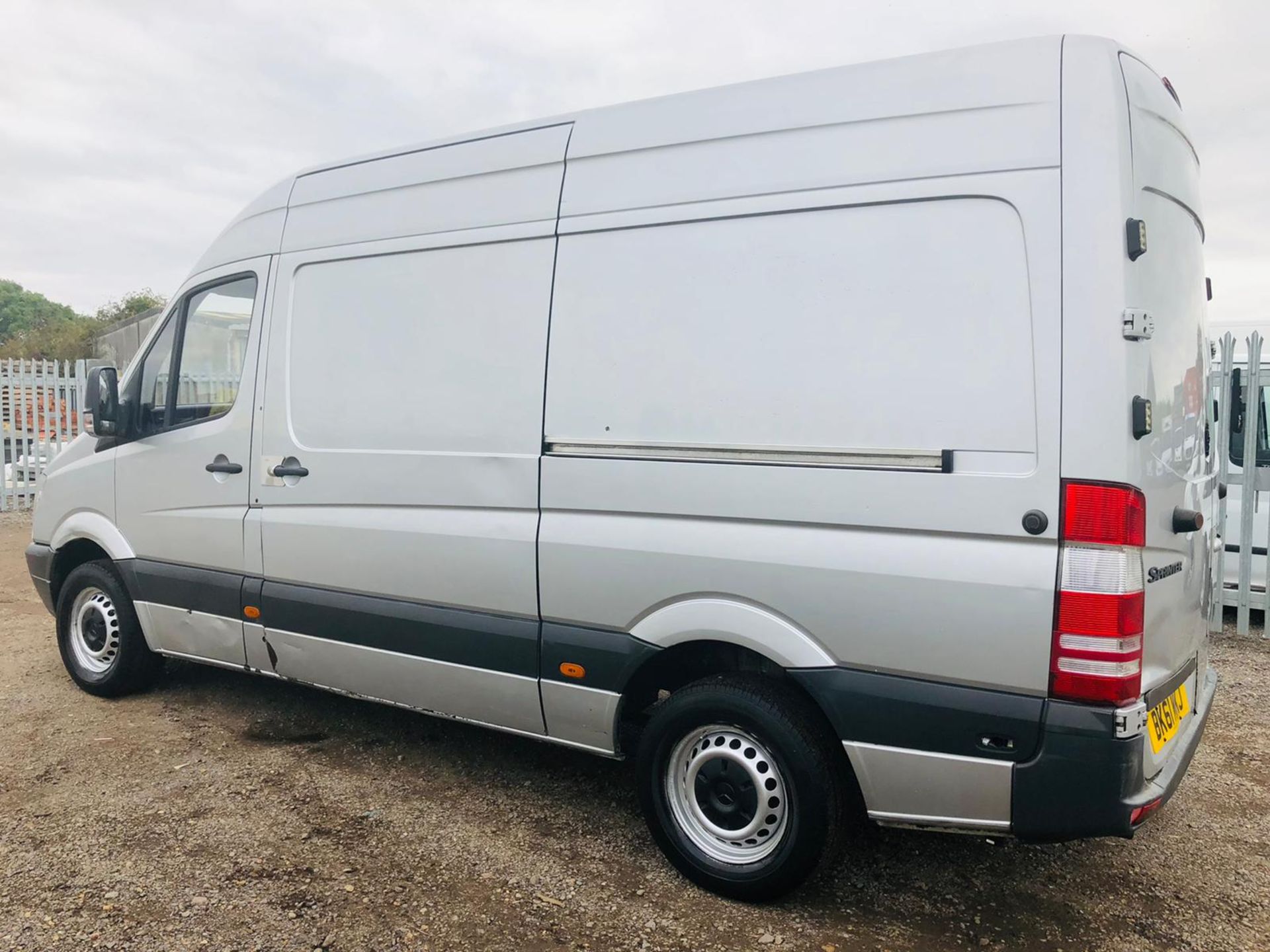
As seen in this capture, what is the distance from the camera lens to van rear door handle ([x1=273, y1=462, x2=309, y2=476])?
394 cm

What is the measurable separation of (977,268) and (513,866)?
8.00ft

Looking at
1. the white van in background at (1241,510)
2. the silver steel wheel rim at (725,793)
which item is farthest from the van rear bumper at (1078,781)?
the white van in background at (1241,510)

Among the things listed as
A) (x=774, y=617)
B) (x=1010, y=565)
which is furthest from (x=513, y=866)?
(x=1010, y=565)

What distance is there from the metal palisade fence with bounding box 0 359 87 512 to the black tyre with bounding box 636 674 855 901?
11799mm

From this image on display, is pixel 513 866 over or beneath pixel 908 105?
beneath

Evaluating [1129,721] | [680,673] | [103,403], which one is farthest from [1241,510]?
[103,403]

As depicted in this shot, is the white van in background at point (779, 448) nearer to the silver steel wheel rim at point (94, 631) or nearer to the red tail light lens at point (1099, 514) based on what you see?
the red tail light lens at point (1099, 514)

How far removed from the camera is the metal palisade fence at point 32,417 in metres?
12.2

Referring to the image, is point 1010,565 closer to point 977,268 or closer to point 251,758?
point 977,268

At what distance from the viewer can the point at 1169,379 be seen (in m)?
2.65

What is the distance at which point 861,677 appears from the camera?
267cm

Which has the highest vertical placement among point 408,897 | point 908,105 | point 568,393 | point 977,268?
point 908,105

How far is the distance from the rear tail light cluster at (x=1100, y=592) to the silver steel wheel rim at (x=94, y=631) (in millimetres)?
4505

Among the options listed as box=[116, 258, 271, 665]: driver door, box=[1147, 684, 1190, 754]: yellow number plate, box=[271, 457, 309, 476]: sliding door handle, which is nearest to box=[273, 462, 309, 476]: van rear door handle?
box=[271, 457, 309, 476]: sliding door handle
